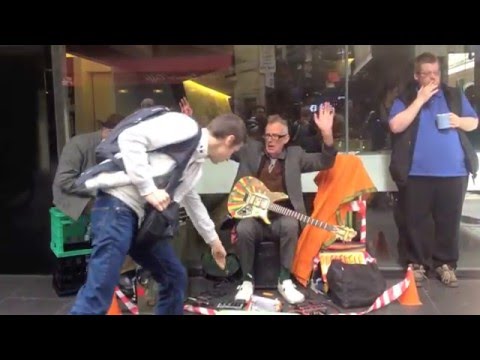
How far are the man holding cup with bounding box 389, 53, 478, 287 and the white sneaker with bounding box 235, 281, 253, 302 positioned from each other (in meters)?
1.45

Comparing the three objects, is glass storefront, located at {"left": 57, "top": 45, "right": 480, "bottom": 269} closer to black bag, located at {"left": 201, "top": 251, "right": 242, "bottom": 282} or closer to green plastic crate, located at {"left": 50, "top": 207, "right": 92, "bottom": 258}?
green plastic crate, located at {"left": 50, "top": 207, "right": 92, "bottom": 258}

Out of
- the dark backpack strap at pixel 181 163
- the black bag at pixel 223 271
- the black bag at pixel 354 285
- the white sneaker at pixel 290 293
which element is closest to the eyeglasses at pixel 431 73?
the black bag at pixel 354 285

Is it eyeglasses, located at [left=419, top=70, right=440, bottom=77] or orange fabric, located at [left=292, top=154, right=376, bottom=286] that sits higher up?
eyeglasses, located at [left=419, top=70, right=440, bottom=77]

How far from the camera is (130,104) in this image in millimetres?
5500

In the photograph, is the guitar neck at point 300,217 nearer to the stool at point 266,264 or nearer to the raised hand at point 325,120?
the stool at point 266,264

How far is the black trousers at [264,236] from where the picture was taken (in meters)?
4.81

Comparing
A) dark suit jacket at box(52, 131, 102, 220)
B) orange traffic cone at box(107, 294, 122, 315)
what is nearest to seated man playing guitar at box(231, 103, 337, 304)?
orange traffic cone at box(107, 294, 122, 315)

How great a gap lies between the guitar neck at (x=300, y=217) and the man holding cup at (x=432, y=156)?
0.79m

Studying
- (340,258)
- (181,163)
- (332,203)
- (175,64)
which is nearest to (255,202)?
(332,203)

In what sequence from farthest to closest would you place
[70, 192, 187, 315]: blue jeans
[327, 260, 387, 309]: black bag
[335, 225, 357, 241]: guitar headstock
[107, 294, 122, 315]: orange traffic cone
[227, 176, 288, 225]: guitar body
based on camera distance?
[335, 225, 357, 241]: guitar headstock
[227, 176, 288, 225]: guitar body
[327, 260, 387, 309]: black bag
[107, 294, 122, 315]: orange traffic cone
[70, 192, 187, 315]: blue jeans

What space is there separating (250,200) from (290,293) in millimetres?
799

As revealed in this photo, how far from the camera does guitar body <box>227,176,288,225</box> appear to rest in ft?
15.9
